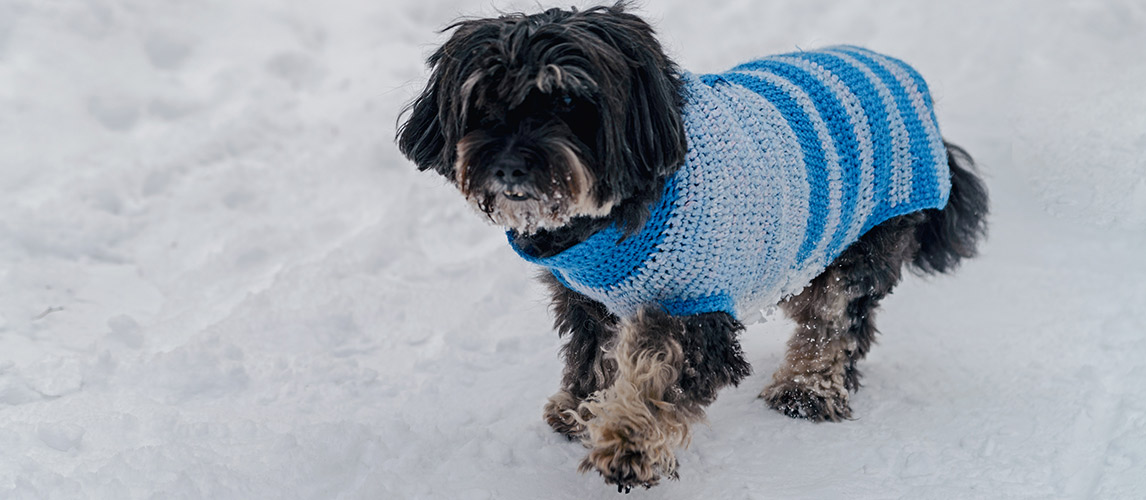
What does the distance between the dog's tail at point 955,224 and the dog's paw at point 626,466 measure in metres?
2.04

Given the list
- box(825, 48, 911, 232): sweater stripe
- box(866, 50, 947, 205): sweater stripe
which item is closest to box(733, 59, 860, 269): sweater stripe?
box(825, 48, 911, 232): sweater stripe

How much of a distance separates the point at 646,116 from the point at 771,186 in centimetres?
61

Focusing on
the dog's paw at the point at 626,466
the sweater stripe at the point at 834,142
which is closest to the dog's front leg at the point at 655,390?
the dog's paw at the point at 626,466

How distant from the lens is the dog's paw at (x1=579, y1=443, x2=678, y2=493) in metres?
2.89

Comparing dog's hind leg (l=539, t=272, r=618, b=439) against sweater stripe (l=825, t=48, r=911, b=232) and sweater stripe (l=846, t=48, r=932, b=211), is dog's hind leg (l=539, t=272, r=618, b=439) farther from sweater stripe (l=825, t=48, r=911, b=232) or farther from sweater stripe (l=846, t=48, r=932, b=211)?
sweater stripe (l=846, t=48, r=932, b=211)

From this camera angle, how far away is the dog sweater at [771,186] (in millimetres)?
2932

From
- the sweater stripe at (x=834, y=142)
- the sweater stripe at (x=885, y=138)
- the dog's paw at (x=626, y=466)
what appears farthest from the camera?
the sweater stripe at (x=885, y=138)

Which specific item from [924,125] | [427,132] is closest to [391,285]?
[427,132]

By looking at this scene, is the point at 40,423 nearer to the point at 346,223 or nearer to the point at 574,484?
the point at 574,484

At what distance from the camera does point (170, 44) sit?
6.89m

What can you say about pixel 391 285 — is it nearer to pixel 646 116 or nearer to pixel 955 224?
pixel 646 116

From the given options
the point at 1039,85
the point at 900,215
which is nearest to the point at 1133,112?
the point at 1039,85

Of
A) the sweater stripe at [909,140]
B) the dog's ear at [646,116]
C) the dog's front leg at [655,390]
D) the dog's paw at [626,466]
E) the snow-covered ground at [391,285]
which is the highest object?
the dog's ear at [646,116]

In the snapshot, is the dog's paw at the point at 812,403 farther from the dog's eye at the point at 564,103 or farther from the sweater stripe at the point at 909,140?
the dog's eye at the point at 564,103
